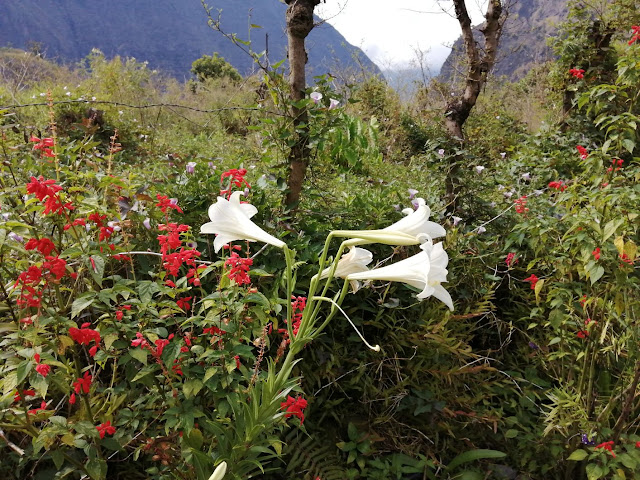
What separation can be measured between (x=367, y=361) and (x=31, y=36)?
101 metres

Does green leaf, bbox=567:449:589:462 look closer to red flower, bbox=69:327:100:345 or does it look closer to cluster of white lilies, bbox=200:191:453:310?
cluster of white lilies, bbox=200:191:453:310

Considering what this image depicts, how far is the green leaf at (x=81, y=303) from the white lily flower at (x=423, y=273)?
700 mm

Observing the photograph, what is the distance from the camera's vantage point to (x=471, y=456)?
1.56 m

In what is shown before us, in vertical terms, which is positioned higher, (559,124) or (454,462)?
(559,124)

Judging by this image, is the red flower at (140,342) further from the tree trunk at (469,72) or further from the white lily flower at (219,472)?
the tree trunk at (469,72)

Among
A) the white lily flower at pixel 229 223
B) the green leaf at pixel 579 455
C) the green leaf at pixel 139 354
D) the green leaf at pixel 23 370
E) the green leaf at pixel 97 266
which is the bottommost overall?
the green leaf at pixel 579 455

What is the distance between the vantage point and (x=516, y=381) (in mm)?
1906

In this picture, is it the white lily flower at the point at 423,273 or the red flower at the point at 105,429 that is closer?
the white lily flower at the point at 423,273

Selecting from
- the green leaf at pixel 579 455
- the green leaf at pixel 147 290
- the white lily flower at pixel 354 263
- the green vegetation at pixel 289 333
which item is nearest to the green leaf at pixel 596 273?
the green vegetation at pixel 289 333

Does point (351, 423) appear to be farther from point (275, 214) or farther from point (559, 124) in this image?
point (559, 124)

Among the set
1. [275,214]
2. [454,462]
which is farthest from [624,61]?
[454,462]

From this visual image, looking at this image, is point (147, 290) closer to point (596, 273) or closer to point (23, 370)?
point (23, 370)

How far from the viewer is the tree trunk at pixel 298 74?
1.82 metres

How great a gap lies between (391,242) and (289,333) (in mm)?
244
